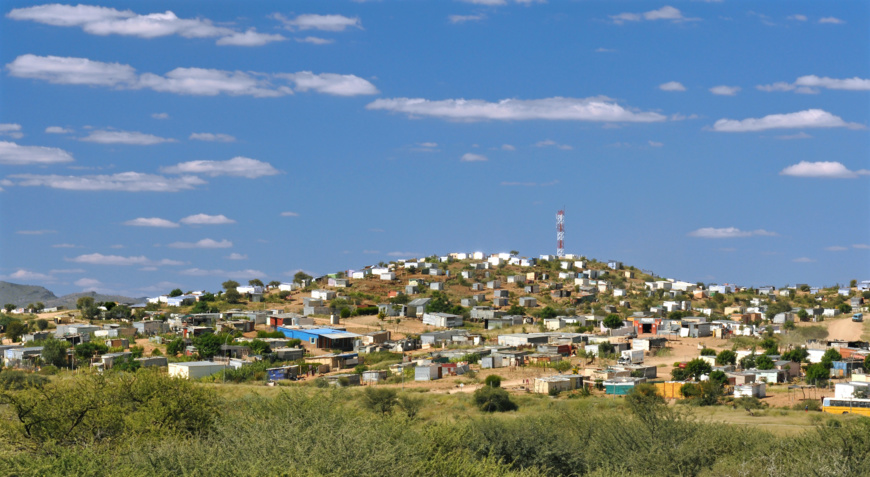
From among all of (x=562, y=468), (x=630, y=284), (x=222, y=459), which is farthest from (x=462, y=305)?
(x=222, y=459)

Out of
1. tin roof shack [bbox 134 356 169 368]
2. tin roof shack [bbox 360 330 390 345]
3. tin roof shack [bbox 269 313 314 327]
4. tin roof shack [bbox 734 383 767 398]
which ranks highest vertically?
tin roof shack [bbox 269 313 314 327]

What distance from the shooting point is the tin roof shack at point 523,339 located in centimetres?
5203

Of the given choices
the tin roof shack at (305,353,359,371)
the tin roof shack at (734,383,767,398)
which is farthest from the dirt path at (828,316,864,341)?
the tin roof shack at (305,353,359,371)

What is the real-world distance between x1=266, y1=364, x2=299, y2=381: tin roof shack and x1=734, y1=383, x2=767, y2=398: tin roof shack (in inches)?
797

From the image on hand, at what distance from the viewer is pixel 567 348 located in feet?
163

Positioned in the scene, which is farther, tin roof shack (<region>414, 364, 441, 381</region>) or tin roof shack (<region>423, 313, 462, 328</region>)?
tin roof shack (<region>423, 313, 462, 328</region>)

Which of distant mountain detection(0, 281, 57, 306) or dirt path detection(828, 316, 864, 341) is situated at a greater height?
distant mountain detection(0, 281, 57, 306)

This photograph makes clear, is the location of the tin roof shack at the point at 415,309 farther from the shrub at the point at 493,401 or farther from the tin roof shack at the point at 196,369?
the shrub at the point at 493,401

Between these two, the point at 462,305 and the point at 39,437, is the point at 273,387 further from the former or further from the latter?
the point at 462,305

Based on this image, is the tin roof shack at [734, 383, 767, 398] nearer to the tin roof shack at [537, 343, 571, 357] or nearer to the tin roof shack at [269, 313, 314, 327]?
the tin roof shack at [537, 343, 571, 357]

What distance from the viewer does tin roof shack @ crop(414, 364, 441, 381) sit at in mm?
41844

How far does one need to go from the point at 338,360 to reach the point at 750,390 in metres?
20.6

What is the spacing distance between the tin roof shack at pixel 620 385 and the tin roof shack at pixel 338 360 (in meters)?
14.4

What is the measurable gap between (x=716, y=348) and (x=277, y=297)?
128 feet
